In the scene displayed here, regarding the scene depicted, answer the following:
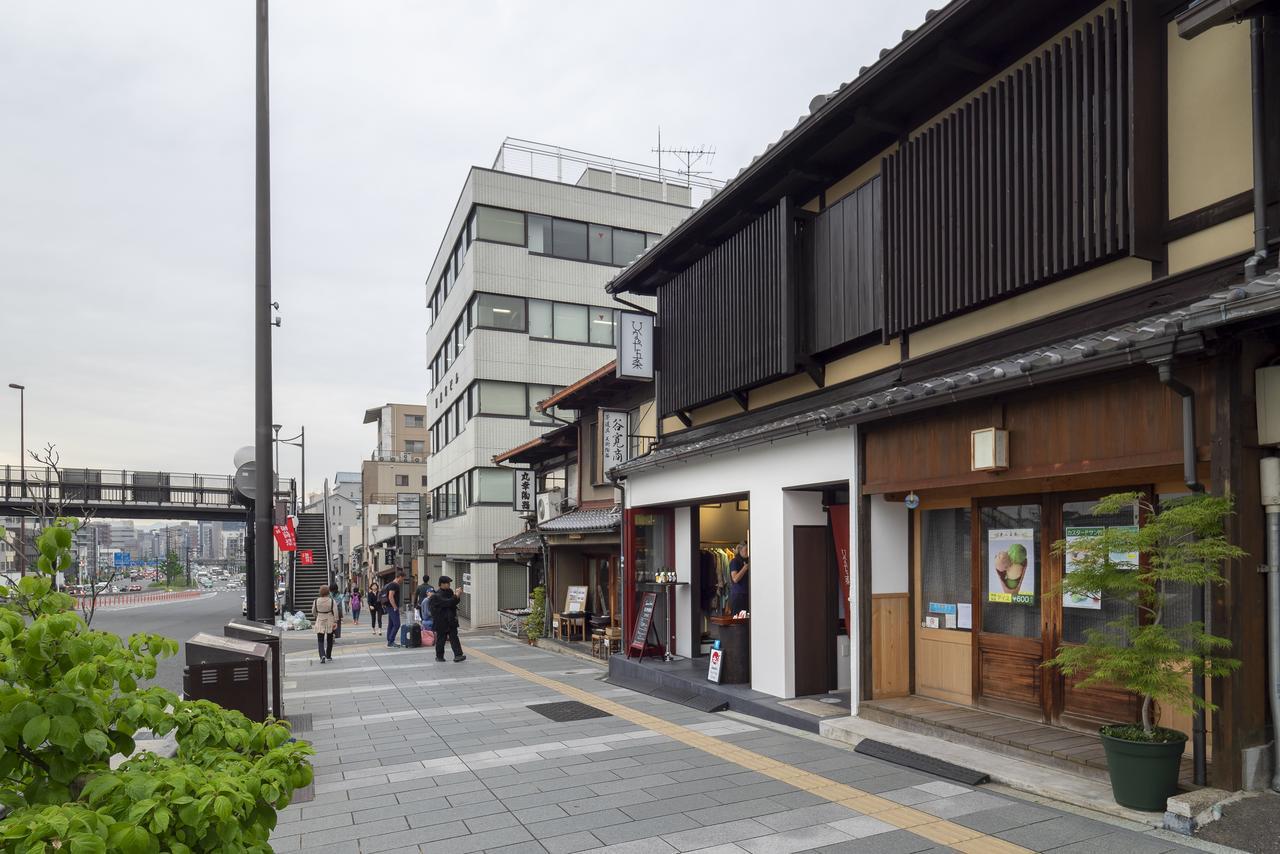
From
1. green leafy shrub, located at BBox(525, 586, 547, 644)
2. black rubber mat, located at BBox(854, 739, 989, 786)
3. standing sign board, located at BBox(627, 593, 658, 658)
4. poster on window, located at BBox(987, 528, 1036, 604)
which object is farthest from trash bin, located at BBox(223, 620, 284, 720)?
green leafy shrub, located at BBox(525, 586, 547, 644)

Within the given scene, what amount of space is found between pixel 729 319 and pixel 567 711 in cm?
680

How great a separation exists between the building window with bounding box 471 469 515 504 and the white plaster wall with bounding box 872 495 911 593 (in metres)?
21.8

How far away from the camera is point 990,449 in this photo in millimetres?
8117

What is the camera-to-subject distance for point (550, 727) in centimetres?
1099

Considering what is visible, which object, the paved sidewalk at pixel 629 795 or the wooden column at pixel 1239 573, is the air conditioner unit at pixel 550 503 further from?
the wooden column at pixel 1239 573

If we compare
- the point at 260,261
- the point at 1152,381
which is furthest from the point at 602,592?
the point at 1152,381

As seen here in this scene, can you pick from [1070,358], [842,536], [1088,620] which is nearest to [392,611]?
[842,536]

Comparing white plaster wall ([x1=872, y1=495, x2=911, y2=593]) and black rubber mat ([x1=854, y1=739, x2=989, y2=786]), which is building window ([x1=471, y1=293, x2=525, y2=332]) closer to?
white plaster wall ([x1=872, y1=495, x2=911, y2=593])

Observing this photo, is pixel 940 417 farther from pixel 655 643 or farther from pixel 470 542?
pixel 470 542

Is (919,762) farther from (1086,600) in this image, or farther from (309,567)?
(309,567)

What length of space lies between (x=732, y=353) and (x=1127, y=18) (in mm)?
7472

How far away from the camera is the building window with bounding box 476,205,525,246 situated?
3055cm

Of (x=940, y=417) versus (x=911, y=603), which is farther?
(x=911, y=603)

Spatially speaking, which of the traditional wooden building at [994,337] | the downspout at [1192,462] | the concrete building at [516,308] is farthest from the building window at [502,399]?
the downspout at [1192,462]
